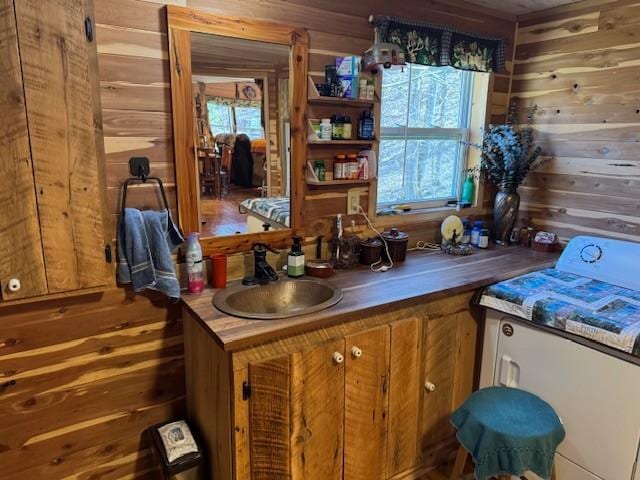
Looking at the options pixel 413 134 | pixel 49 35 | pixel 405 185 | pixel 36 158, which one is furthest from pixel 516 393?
pixel 49 35

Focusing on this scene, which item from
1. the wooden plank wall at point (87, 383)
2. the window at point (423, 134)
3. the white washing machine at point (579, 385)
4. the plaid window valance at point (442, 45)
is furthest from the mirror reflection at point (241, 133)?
the white washing machine at point (579, 385)

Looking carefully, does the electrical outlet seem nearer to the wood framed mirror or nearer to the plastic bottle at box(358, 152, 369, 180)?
the plastic bottle at box(358, 152, 369, 180)

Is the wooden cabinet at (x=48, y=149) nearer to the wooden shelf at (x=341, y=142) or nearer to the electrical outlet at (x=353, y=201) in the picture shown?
the wooden shelf at (x=341, y=142)

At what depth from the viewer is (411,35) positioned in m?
2.08

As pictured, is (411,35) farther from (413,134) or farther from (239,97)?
(239,97)

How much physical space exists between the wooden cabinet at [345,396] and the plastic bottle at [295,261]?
15.5 inches

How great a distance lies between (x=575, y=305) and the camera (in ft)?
5.72

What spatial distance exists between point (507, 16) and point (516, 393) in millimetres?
2019

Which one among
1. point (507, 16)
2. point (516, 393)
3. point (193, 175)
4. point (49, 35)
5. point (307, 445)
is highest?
point (507, 16)

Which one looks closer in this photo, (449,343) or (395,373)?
(395,373)

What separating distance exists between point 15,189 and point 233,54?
35.7 inches

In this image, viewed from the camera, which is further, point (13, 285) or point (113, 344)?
point (113, 344)

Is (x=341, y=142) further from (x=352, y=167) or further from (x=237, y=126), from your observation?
(x=237, y=126)

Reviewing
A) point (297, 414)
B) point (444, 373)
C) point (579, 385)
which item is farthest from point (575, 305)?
point (297, 414)
